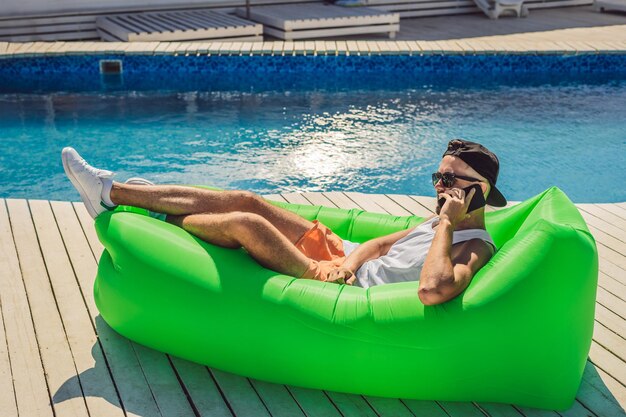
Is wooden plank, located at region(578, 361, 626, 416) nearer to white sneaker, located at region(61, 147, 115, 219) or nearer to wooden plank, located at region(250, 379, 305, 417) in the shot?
wooden plank, located at region(250, 379, 305, 417)

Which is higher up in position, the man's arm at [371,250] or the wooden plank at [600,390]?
the man's arm at [371,250]

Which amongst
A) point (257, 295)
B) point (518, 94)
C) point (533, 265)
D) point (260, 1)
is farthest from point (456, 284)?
point (260, 1)

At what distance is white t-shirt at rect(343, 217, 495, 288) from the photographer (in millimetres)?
3004

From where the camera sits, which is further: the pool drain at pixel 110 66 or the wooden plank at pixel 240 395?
the pool drain at pixel 110 66

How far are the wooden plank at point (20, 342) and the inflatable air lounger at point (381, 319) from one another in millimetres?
410

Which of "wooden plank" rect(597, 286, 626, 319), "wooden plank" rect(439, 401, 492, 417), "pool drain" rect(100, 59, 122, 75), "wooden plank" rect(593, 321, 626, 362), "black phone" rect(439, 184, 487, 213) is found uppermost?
"black phone" rect(439, 184, 487, 213)

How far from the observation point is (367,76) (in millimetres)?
9141

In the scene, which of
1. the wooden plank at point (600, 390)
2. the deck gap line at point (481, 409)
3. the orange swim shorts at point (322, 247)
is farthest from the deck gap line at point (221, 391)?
the wooden plank at point (600, 390)

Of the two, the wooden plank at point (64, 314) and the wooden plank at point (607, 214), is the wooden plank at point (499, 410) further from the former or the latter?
the wooden plank at point (607, 214)

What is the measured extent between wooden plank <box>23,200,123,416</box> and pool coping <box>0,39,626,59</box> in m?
4.54

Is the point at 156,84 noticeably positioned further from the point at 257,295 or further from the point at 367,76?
the point at 257,295

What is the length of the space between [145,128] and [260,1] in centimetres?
464

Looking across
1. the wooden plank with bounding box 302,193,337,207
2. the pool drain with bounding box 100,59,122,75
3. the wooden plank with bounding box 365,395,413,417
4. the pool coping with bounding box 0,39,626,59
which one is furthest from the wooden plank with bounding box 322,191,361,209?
the pool drain with bounding box 100,59,122,75

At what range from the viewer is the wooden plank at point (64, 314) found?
9.41ft
